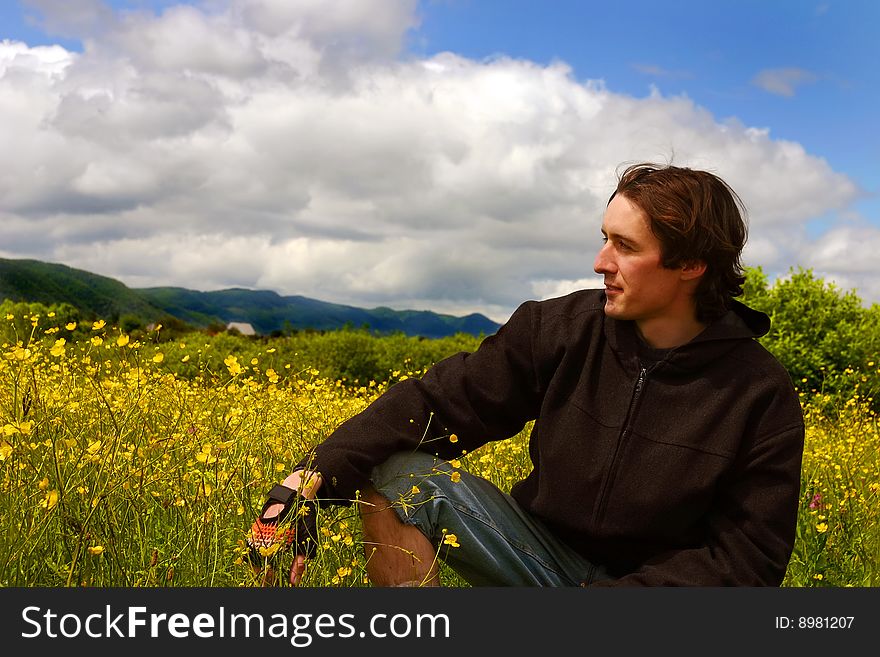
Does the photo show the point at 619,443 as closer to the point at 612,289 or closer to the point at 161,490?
the point at 612,289

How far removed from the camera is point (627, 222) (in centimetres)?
282

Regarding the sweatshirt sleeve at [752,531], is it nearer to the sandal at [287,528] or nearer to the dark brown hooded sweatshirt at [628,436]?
the dark brown hooded sweatshirt at [628,436]

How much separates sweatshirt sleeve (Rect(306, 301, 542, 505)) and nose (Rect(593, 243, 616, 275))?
0.99ft

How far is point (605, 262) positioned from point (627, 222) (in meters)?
0.15

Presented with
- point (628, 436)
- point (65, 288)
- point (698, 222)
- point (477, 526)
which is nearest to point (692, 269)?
point (698, 222)

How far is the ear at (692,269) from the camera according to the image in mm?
2842

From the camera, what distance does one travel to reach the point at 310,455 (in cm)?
269

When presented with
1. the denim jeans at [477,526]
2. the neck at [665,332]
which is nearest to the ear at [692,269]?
the neck at [665,332]

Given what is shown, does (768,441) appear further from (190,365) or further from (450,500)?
(190,365)

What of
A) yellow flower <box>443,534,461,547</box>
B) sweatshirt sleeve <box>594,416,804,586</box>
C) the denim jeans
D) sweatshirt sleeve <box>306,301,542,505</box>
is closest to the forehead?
sweatshirt sleeve <box>306,301,542,505</box>

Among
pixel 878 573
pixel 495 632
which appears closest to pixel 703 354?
pixel 495 632

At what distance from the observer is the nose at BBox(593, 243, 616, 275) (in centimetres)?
283

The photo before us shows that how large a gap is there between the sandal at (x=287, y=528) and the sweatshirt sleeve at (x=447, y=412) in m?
0.10

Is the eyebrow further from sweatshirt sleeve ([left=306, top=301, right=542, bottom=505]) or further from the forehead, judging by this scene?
sweatshirt sleeve ([left=306, top=301, right=542, bottom=505])
